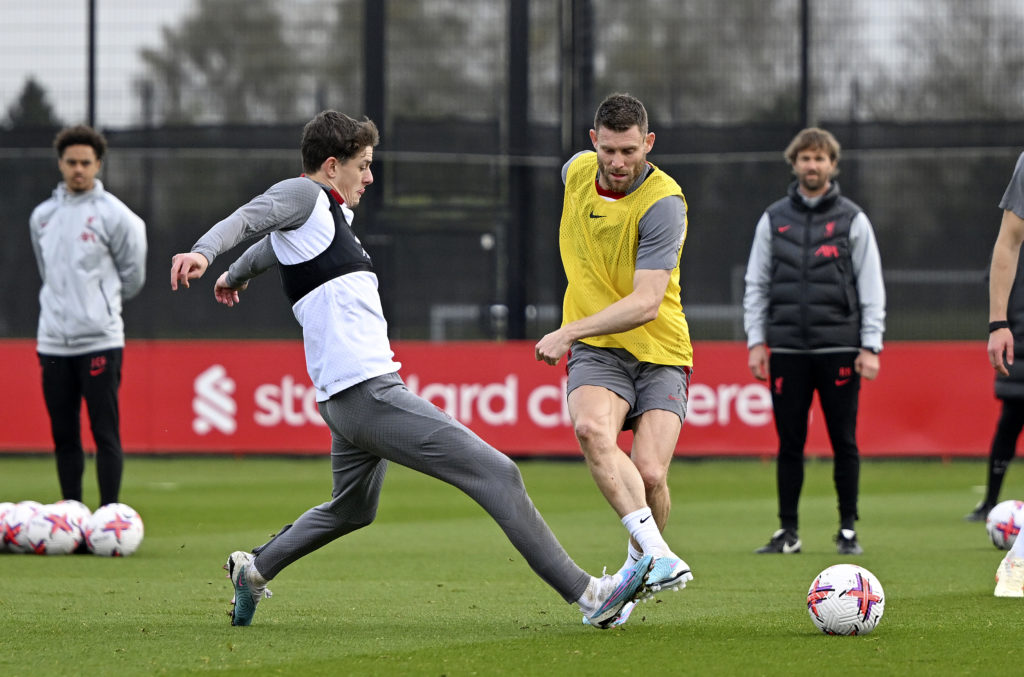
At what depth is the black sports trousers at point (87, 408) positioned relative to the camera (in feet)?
30.2

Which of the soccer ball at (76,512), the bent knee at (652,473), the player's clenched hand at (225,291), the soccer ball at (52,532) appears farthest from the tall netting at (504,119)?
the player's clenched hand at (225,291)

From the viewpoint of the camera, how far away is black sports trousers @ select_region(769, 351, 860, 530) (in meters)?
8.85

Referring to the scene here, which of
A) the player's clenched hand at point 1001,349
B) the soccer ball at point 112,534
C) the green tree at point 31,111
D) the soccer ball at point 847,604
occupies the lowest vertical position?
the soccer ball at point 112,534

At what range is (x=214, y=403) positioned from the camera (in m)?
15.6

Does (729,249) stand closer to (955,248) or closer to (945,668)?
(955,248)

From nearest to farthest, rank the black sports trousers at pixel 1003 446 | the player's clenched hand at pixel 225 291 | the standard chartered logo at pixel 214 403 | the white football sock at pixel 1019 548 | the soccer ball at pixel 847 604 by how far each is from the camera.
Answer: the soccer ball at pixel 847 604, the player's clenched hand at pixel 225 291, the white football sock at pixel 1019 548, the black sports trousers at pixel 1003 446, the standard chartered logo at pixel 214 403

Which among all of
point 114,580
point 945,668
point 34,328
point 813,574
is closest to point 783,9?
point 34,328

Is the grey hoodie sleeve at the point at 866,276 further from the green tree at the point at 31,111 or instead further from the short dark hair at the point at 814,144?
the green tree at the point at 31,111

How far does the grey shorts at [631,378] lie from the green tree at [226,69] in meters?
11.4

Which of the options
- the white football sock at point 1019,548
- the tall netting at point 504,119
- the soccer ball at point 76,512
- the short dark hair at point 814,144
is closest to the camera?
the white football sock at point 1019,548

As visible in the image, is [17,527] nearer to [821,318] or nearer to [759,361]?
[759,361]

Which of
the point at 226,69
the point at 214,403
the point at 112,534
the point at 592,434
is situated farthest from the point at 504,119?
the point at 592,434

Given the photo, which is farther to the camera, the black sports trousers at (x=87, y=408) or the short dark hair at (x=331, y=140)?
the black sports trousers at (x=87, y=408)

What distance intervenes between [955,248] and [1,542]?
11169 mm
